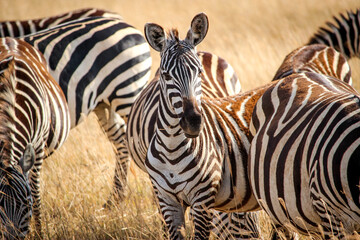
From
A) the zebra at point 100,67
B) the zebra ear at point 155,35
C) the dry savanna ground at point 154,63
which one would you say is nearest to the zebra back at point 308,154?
the zebra ear at point 155,35

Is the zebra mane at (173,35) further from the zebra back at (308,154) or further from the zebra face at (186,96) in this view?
the zebra back at (308,154)

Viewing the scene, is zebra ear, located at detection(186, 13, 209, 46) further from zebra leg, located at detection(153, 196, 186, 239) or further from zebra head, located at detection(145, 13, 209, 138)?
zebra leg, located at detection(153, 196, 186, 239)

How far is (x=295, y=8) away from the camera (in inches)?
691

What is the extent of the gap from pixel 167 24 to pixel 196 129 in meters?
14.7

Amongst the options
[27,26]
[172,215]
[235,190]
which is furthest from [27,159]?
[27,26]

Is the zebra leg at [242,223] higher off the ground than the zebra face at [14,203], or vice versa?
the zebra face at [14,203]

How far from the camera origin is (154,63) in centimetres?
Result: 1362

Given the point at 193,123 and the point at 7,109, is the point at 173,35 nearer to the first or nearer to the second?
the point at 193,123

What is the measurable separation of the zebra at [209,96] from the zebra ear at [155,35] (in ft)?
2.87

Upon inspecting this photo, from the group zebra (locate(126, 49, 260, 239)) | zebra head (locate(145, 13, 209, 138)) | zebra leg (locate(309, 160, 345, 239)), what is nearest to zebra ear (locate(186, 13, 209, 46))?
zebra head (locate(145, 13, 209, 138))

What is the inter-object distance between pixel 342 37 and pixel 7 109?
215 inches

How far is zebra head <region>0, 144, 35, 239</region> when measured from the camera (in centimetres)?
411

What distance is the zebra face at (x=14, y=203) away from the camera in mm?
4105

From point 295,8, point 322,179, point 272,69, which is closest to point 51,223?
point 322,179
